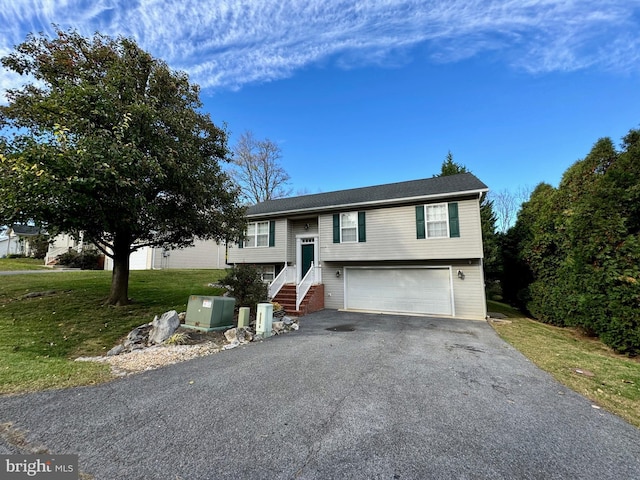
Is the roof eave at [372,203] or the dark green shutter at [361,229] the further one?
the dark green shutter at [361,229]

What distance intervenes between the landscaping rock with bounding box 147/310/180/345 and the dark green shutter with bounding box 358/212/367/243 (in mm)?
8287

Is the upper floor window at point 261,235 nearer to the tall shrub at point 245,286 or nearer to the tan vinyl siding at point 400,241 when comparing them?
the tan vinyl siding at point 400,241

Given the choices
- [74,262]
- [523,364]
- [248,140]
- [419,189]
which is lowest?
[523,364]

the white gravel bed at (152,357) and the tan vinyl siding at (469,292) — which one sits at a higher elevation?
the tan vinyl siding at (469,292)

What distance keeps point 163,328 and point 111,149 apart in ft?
14.8

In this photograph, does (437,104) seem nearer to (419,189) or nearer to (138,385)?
(419,189)

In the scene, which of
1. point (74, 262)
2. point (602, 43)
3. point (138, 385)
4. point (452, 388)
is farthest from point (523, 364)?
point (74, 262)

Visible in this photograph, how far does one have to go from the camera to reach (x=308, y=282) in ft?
43.4

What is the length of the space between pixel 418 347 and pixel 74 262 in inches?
1057

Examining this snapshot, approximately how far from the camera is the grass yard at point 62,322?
477 centimetres

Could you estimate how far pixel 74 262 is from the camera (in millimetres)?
22672

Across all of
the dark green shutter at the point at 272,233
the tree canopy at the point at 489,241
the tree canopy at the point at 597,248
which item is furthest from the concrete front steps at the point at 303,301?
the tree canopy at the point at 597,248

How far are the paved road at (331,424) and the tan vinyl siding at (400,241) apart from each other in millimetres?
6422

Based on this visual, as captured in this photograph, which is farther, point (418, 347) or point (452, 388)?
point (418, 347)
